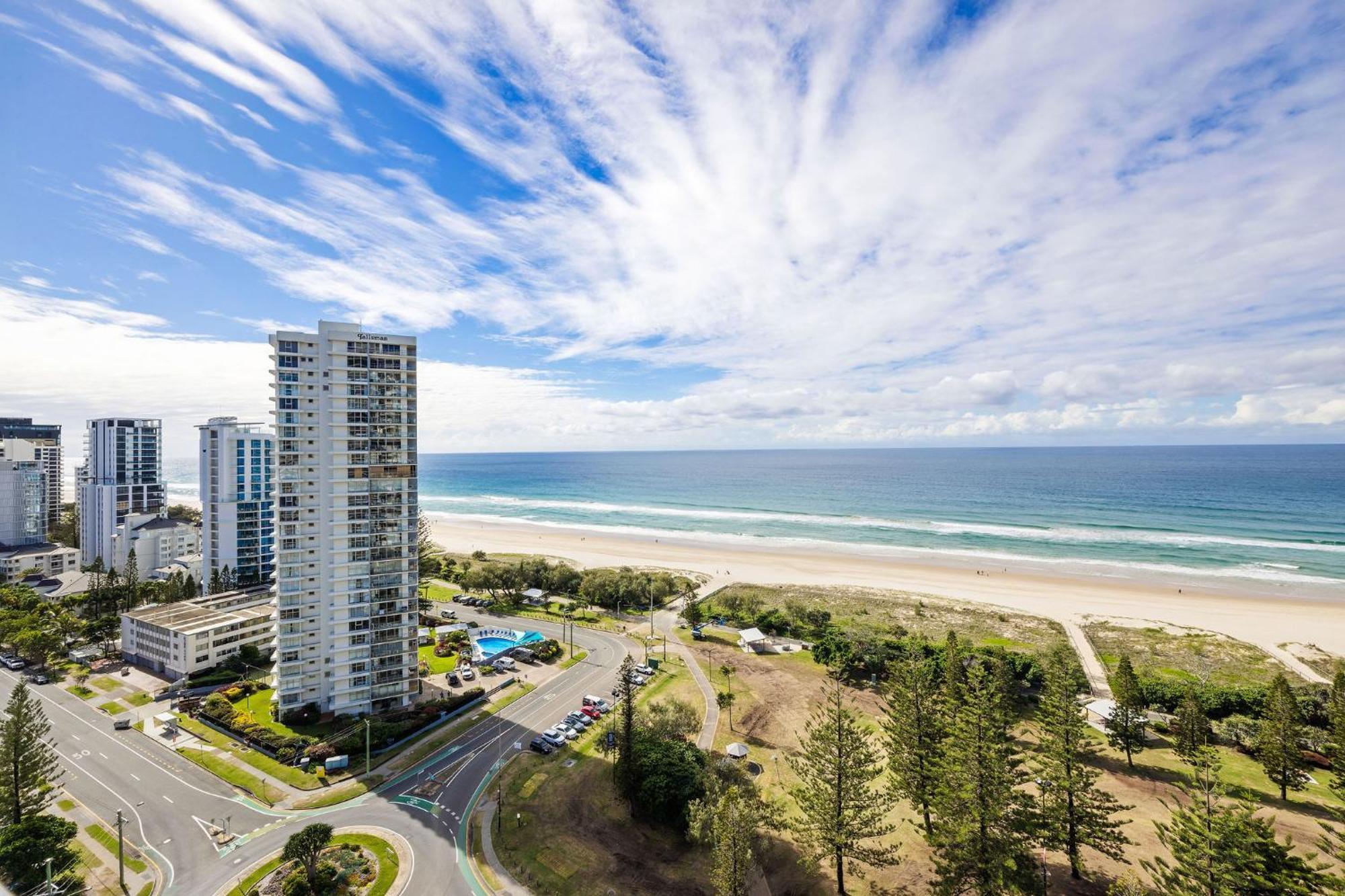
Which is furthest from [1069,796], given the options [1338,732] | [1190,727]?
[1338,732]

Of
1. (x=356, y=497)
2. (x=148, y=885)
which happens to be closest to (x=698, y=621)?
(x=356, y=497)

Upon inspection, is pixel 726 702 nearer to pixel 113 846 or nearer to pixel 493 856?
pixel 493 856

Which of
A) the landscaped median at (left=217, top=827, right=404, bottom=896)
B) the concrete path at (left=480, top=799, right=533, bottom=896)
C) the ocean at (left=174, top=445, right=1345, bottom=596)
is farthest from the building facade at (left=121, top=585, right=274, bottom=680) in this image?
the ocean at (left=174, top=445, right=1345, bottom=596)

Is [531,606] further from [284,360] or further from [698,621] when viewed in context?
[284,360]

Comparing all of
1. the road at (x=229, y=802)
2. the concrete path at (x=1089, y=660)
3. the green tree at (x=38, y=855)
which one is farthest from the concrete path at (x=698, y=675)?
the green tree at (x=38, y=855)

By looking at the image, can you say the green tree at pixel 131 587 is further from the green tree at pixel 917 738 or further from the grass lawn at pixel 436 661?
the green tree at pixel 917 738
